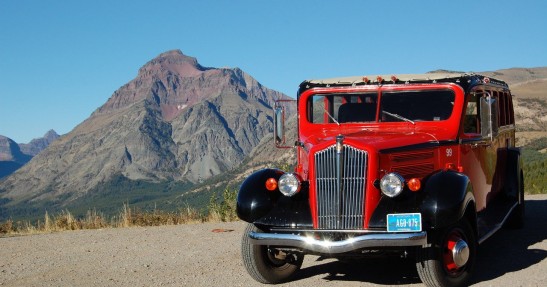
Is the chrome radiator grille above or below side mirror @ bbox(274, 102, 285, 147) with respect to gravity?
below

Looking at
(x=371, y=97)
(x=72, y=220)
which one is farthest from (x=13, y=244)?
(x=371, y=97)

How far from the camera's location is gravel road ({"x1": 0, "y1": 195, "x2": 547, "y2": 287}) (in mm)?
8070

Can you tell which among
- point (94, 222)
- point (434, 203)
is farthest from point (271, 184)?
point (94, 222)

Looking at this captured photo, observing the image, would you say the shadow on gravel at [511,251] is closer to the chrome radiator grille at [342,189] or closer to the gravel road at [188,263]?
the gravel road at [188,263]

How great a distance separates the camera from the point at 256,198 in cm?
773

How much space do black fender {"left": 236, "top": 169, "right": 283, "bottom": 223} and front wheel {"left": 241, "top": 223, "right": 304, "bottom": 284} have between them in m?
0.23

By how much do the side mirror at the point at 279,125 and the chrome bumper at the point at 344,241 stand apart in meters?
2.24

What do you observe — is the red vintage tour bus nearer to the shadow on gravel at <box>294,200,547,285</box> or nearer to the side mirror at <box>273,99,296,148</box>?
the side mirror at <box>273,99,296,148</box>

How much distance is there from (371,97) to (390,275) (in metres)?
2.26

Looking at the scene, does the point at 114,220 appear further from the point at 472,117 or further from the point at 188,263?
the point at 472,117

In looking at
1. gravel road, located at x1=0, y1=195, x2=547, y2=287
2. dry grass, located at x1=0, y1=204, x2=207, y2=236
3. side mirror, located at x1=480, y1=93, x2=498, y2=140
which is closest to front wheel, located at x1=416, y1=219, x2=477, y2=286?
gravel road, located at x1=0, y1=195, x2=547, y2=287

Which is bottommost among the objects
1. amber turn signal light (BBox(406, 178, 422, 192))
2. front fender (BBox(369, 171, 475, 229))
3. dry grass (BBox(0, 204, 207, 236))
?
dry grass (BBox(0, 204, 207, 236))

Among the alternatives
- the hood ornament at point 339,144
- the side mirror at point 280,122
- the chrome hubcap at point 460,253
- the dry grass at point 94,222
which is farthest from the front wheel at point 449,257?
the dry grass at point 94,222

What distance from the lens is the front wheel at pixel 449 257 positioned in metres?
7.04
